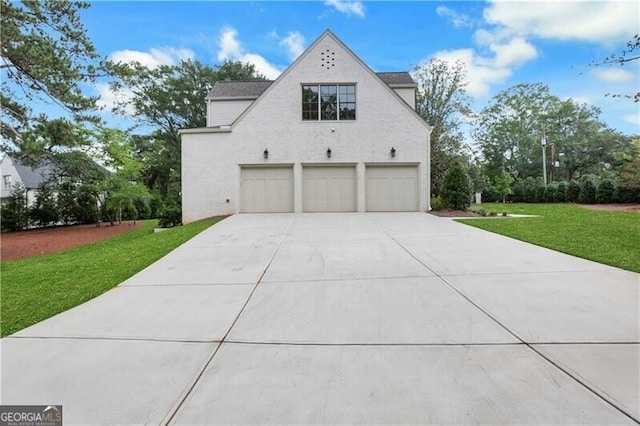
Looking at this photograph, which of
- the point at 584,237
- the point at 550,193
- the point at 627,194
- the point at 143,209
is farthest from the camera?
the point at 550,193

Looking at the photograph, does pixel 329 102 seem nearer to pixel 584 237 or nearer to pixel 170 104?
pixel 584 237

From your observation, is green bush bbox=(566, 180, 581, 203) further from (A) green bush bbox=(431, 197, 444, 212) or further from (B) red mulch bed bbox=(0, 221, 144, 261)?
(B) red mulch bed bbox=(0, 221, 144, 261)

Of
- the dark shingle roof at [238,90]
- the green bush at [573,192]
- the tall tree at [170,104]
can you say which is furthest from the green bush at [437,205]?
the tall tree at [170,104]

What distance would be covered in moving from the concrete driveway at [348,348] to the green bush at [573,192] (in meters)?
21.9

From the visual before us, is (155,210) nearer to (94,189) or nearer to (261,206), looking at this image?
(94,189)

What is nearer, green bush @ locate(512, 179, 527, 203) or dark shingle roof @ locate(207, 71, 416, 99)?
dark shingle roof @ locate(207, 71, 416, 99)

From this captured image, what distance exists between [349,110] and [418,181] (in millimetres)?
4303

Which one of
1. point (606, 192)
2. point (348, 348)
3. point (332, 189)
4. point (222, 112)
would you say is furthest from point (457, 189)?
point (606, 192)

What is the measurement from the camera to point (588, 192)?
872 inches

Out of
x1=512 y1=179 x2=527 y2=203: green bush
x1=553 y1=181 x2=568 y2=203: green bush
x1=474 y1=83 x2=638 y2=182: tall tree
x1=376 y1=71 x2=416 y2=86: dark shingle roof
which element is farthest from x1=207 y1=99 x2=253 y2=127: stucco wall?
x1=474 y1=83 x2=638 y2=182: tall tree

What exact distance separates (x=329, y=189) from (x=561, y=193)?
64.3 feet

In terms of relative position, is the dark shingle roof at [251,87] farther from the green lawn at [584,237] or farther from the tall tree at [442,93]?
the green lawn at [584,237]

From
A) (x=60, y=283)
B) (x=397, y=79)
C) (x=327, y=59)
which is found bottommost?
(x=60, y=283)

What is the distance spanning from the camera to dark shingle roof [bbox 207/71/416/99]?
1725cm
